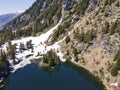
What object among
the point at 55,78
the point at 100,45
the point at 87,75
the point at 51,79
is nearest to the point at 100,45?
the point at 100,45

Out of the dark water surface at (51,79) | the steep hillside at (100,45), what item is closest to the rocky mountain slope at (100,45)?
the steep hillside at (100,45)

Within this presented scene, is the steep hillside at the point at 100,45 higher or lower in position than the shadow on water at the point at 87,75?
higher

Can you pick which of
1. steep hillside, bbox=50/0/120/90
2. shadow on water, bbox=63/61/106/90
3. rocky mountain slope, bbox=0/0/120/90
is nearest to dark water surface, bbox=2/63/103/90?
shadow on water, bbox=63/61/106/90

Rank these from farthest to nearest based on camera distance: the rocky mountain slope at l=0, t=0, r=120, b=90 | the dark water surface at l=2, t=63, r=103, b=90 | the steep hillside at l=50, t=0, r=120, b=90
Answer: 1. the steep hillside at l=50, t=0, r=120, b=90
2. the rocky mountain slope at l=0, t=0, r=120, b=90
3. the dark water surface at l=2, t=63, r=103, b=90

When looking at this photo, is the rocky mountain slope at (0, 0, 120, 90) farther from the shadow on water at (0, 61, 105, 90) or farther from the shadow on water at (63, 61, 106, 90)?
the shadow on water at (0, 61, 105, 90)

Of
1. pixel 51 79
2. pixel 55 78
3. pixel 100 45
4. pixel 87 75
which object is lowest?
pixel 51 79

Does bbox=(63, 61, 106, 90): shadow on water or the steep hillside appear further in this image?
the steep hillside

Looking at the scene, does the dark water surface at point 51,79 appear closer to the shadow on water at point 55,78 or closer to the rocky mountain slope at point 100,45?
the shadow on water at point 55,78

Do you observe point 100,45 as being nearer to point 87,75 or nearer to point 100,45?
point 100,45

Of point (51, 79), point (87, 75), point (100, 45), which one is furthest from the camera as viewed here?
point (100, 45)

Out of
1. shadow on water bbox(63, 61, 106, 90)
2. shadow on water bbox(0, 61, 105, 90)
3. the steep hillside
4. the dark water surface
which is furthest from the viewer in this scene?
the steep hillside
